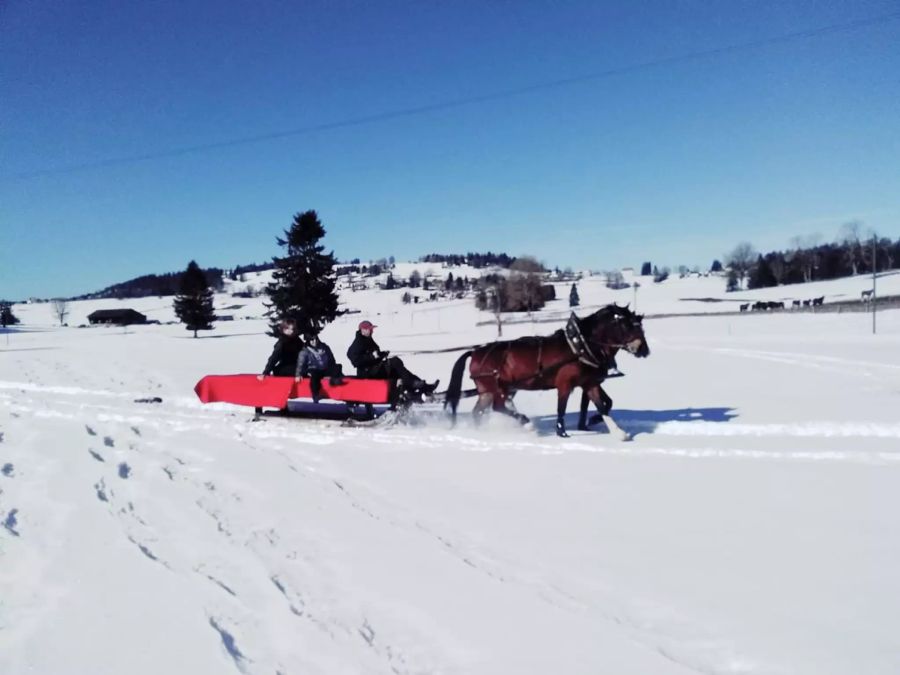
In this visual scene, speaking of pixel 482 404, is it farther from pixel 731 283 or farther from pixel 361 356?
pixel 731 283

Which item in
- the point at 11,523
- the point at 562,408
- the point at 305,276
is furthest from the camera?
the point at 305,276

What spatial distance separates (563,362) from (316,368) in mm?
4121

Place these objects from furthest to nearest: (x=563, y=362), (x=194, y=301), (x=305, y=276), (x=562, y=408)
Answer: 1. (x=194, y=301)
2. (x=305, y=276)
3. (x=563, y=362)
4. (x=562, y=408)

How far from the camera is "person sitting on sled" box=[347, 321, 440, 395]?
427 inches

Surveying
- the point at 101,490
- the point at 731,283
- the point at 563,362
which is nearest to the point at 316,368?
the point at 563,362

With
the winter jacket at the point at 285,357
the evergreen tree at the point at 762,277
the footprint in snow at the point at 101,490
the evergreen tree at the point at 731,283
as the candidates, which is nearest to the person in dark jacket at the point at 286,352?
the winter jacket at the point at 285,357

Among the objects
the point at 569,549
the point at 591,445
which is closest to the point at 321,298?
the point at 591,445

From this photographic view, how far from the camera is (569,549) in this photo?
16.5 ft

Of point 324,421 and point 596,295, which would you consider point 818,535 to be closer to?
point 324,421

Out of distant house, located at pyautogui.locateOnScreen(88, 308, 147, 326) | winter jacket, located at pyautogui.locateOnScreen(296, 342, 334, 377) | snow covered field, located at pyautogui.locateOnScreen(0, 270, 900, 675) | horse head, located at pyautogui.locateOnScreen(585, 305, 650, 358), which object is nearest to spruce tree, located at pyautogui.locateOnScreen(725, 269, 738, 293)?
distant house, located at pyautogui.locateOnScreen(88, 308, 147, 326)

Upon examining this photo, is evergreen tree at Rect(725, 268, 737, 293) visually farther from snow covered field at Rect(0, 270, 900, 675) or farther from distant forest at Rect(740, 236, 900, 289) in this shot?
snow covered field at Rect(0, 270, 900, 675)

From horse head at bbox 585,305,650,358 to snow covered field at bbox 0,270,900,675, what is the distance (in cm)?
135

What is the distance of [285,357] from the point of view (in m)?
Result: 11.8

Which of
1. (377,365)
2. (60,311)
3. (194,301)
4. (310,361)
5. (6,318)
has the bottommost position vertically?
(377,365)
